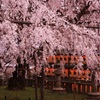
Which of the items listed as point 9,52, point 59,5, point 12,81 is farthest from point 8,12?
point 12,81

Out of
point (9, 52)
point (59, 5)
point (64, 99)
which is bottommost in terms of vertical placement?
point (64, 99)

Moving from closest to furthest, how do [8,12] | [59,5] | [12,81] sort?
[8,12] < [59,5] < [12,81]

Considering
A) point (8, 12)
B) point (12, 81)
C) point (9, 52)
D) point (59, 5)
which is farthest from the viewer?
point (12, 81)

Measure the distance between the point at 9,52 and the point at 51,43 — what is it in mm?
1892

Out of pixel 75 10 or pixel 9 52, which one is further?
pixel 75 10

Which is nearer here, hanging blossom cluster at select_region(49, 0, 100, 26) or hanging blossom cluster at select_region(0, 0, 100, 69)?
hanging blossom cluster at select_region(0, 0, 100, 69)

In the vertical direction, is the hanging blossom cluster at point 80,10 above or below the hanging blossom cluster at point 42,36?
above

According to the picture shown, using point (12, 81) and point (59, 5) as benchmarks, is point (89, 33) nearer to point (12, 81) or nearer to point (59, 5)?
point (59, 5)

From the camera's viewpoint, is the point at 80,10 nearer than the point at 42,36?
No

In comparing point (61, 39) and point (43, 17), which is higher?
point (43, 17)

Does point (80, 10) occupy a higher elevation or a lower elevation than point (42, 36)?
higher

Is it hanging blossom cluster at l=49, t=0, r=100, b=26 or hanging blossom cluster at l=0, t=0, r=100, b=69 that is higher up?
hanging blossom cluster at l=49, t=0, r=100, b=26

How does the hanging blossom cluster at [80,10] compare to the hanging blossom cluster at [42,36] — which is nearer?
the hanging blossom cluster at [42,36]

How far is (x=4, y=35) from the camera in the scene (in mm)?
8859
